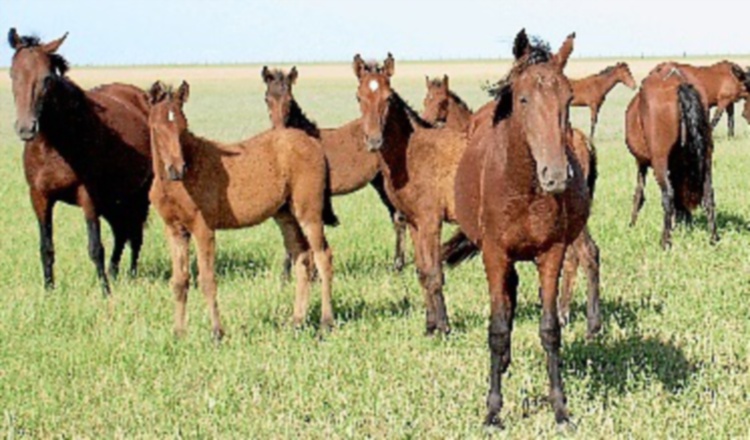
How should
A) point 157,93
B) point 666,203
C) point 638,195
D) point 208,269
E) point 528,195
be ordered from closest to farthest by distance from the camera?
point 528,195 < point 157,93 < point 208,269 < point 666,203 < point 638,195

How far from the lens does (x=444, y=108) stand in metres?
11.4

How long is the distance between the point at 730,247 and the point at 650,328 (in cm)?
333

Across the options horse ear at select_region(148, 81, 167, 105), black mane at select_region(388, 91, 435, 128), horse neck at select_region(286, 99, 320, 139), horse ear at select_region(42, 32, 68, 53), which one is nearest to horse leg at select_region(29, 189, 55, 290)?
horse ear at select_region(42, 32, 68, 53)

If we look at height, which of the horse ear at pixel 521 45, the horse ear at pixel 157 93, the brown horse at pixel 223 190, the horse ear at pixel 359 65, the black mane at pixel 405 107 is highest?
the horse ear at pixel 521 45

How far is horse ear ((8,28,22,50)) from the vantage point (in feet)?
30.0

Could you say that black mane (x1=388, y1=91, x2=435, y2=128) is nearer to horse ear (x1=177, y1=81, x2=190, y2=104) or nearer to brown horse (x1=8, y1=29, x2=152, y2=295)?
horse ear (x1=177, y1=81, x2=190, y2=104)

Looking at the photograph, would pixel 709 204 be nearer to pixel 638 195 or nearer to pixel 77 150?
pixel 638 195

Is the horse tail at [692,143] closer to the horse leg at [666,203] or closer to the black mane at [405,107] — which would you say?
the horse leg at [666,203]

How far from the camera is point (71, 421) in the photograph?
580 centimetres

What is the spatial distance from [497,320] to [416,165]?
2683mm

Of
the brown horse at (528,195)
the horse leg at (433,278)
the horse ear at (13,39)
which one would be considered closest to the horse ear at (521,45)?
the brown horse at (528,195)

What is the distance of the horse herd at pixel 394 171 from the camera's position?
5.31 metres

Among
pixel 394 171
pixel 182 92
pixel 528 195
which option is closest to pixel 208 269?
pixel 182 92

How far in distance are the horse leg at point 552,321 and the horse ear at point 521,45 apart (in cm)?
106
